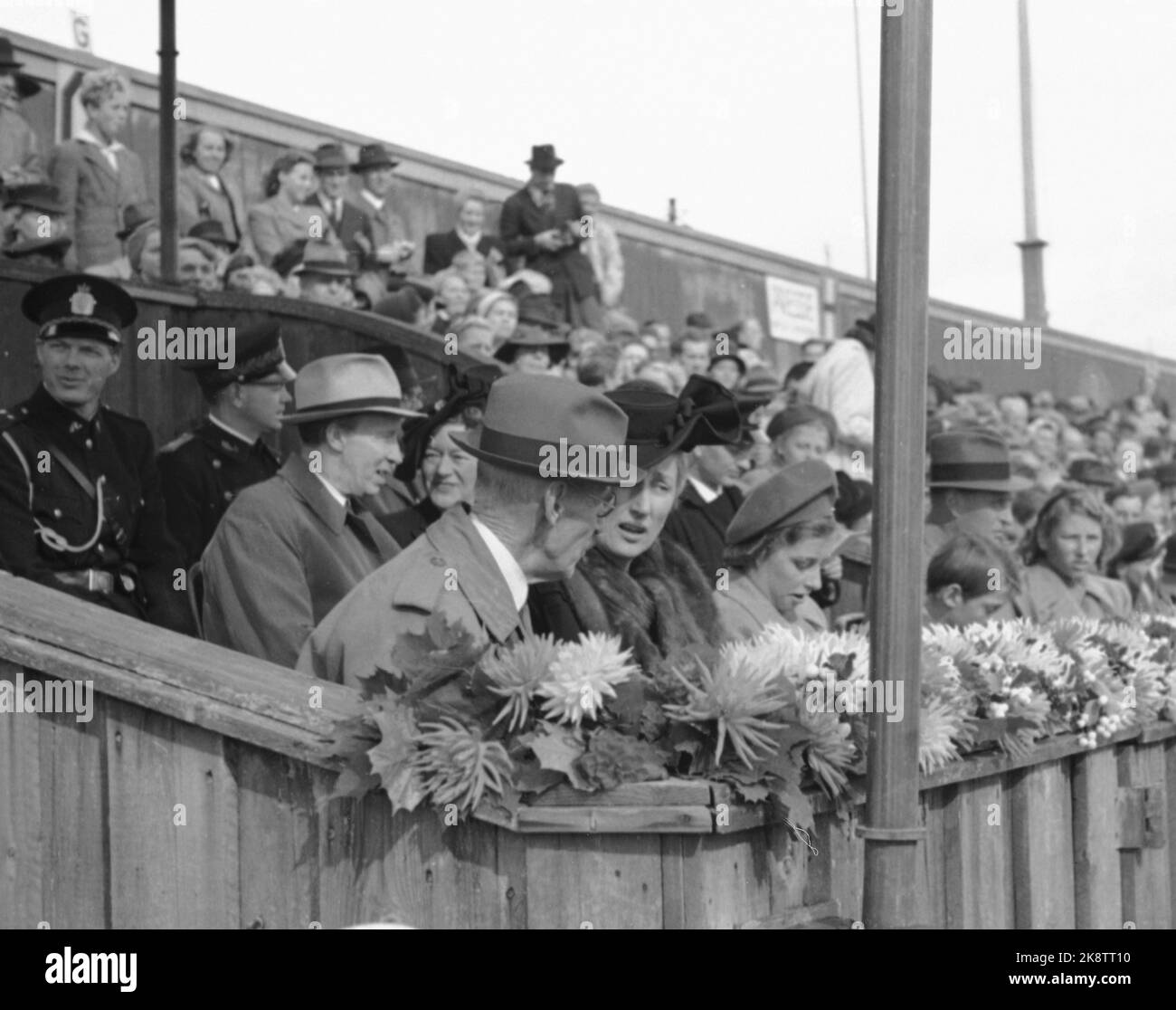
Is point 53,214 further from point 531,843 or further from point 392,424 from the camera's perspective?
point 531,843

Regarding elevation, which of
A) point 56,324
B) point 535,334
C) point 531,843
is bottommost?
point 531,843

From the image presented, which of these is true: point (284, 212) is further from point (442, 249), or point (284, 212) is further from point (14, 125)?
point (14, 125)

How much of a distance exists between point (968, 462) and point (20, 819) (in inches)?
191

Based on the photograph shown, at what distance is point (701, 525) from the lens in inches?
304

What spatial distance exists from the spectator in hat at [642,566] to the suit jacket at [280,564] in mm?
805

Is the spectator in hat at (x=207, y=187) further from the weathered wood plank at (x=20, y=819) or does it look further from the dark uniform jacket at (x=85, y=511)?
the weathered wood plank at (x=20, y=819)

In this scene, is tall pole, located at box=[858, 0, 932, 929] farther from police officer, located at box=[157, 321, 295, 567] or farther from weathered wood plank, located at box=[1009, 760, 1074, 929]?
police officer, located at box=[157, 321, 295, 567]

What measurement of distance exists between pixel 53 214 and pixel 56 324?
2.93m

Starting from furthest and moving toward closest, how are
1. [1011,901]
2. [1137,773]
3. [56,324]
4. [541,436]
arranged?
[56,324] < [1137,773] < [1011,901] < [541,436]

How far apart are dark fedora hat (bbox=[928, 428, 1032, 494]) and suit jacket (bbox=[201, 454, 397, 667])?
9.61 feet

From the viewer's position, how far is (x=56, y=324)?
647cm

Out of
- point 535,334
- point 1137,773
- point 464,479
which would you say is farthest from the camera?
point 535,334

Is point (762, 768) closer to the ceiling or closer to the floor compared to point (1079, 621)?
closer to the floor
